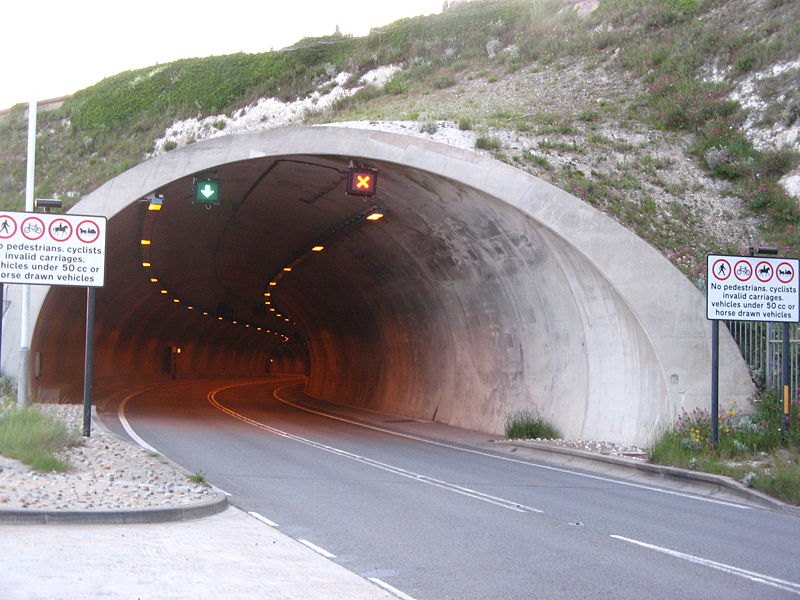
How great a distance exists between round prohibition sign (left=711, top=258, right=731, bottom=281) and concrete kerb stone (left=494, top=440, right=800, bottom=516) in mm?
3610

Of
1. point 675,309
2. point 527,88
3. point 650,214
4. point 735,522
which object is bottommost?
point 735,522

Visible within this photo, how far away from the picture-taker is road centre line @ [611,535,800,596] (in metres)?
7.38

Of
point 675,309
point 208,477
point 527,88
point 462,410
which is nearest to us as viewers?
point 208,477

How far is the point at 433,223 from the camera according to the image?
21234 millimetres

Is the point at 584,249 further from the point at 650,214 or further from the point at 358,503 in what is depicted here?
the point at 358,503

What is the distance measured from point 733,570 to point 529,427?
1186cm

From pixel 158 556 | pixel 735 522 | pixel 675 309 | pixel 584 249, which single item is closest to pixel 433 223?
pixel 584 249

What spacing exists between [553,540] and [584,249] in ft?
29.7

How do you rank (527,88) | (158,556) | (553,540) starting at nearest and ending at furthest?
(158,556), (553,540), (527,88)

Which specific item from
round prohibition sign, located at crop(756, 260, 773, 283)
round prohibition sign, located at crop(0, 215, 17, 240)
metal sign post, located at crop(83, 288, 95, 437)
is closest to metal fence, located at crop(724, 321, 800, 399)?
round prohibition sign, located at crop(756, 260, 773, 283)

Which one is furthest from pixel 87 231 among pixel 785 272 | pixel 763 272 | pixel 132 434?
pixel 785 272

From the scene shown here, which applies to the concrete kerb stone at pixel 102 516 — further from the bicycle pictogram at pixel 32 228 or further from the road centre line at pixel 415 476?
the bicycle pictogram at pixel 32 228

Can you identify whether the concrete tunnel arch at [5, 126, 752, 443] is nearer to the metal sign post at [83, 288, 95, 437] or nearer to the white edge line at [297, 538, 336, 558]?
the metal sign post at [83, 288, 95, 437]

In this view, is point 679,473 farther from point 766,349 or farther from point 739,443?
point 766,349
